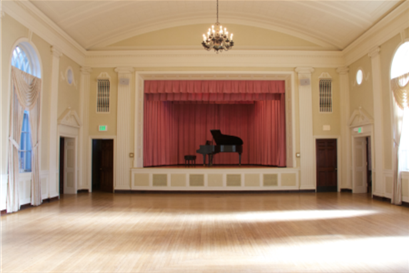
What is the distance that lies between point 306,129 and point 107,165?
723cm

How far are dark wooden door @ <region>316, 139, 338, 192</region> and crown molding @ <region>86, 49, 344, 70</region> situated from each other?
2847 millimetres

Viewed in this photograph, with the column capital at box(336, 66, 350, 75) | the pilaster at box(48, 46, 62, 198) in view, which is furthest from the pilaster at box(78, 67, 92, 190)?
the column capital at box(336, 66, 350, 75)

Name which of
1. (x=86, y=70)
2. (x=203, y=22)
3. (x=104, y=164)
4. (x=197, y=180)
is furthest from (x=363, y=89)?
(x=86, y=70)

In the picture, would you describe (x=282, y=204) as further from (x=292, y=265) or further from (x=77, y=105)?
(x=77, y=105)

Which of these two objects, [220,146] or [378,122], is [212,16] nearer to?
[220,146]

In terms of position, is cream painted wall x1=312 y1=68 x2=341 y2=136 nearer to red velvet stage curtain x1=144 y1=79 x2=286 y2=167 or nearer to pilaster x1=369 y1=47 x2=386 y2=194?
pilaster x1=369 y1=47 x2=386 y2=194

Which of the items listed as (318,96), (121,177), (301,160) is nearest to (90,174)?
(121,177)

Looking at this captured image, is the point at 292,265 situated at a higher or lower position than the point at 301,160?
lower

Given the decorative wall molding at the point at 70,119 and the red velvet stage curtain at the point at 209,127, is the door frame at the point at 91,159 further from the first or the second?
the red velvet stage curtain at the point at 209,127

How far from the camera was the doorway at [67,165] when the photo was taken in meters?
10.8

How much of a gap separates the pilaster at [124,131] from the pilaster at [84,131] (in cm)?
113

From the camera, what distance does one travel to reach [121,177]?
11.1 metres

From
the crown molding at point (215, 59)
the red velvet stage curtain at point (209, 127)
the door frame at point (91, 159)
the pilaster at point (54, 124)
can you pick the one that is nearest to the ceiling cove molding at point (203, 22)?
the crown molding at point (215, 59)

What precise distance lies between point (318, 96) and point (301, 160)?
7.82 ft
